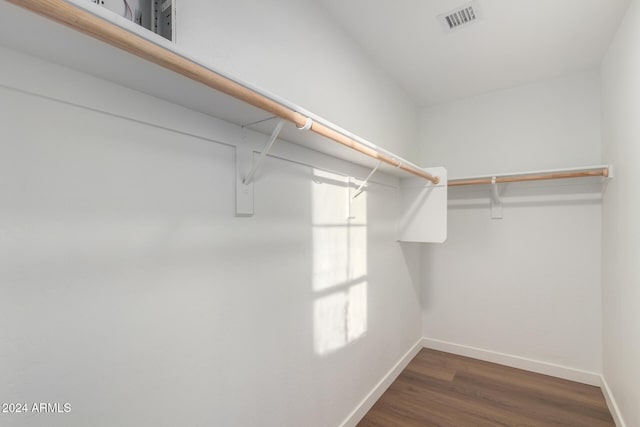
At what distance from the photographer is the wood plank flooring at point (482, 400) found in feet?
6.30

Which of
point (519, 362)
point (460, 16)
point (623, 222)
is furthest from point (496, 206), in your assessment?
point (460, 16)

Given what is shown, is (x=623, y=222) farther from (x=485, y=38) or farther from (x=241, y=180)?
(x=241, y=180)

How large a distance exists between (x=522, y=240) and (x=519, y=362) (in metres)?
1.08

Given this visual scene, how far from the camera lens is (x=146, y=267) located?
875 millimetres

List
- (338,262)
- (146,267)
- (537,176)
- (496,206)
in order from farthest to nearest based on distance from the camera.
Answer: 1. (496,206)
2. (537,176)
3. (338,262)
4. (146,267)

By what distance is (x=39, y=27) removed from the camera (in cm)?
56

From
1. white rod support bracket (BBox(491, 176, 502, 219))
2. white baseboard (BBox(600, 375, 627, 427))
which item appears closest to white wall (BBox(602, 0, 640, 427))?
white baseboard (BBox(600, 375, 627, 427))

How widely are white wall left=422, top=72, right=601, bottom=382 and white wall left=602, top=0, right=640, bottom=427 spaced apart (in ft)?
0.58

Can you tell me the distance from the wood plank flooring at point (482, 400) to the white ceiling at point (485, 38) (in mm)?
2500

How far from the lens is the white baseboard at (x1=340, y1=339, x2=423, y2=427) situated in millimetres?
1831

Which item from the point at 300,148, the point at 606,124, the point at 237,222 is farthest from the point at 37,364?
the point at 606,124

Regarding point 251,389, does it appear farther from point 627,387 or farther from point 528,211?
point 528,211

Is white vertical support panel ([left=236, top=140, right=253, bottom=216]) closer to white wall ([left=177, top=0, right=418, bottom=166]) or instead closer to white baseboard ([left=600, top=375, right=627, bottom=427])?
white wall ([left=177, top=0, right=418, bottom=166])

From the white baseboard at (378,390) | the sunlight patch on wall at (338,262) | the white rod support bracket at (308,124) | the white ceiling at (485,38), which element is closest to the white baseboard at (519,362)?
the white baseboard at (378,390)
